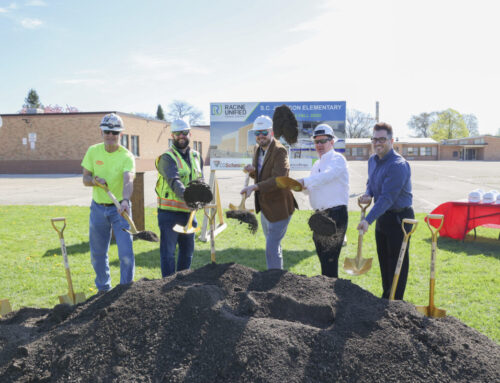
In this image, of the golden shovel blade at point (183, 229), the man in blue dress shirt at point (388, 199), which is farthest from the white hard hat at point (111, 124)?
the man in blue dress shirt at point (388, 199)

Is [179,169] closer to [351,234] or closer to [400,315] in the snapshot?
[400,315]

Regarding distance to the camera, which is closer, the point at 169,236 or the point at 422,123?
the point at 169,236

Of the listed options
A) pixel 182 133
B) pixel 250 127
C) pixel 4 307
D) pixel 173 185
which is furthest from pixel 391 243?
pixel 250 127

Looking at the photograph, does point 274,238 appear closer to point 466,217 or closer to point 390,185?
point 390,185

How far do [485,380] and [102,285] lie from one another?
3.36 metres

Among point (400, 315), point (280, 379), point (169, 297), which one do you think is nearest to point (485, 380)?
point (400, 315)

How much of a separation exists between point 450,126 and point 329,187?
3211 inches

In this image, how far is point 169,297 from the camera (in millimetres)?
2752

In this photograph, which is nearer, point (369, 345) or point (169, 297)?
point (369, 345)

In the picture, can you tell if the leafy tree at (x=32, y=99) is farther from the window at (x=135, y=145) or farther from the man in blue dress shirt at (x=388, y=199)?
the man in blue dress shirt at (x=388, y=199)

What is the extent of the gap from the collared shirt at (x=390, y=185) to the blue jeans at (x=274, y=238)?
3.02 feet

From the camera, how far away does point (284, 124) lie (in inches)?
249

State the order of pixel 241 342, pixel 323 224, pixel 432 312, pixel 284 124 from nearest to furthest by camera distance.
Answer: pixel 241 342 < pixel 432 312 < pixel 323 224 < pixel 284 124

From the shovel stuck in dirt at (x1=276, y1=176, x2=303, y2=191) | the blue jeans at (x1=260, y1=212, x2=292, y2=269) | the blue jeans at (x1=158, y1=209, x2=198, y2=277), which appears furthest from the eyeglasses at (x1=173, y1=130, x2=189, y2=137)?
the blue jeans at (x1=260, y1=212, x2=292, y2=269)
